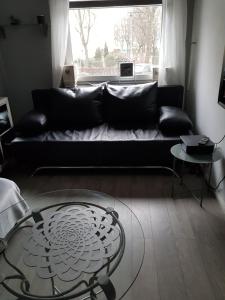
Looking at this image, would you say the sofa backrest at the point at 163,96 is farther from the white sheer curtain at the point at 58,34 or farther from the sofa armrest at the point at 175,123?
the sofa armrest at the point at 175,123

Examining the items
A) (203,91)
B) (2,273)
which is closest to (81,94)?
(203,91)

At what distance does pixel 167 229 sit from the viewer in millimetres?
1871

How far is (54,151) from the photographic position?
258cm

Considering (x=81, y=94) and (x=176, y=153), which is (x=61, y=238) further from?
(x=81, y=94)

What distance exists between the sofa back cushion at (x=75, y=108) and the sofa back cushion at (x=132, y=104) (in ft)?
0.54

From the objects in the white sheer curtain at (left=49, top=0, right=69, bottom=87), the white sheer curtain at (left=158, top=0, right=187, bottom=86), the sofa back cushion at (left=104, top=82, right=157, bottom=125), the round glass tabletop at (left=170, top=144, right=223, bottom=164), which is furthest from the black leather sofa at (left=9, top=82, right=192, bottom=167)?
Result: the round glass tabletop at (left=170, top=144, right=223, bottom=164)

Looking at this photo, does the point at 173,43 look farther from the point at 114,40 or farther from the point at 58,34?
the point at 58,34

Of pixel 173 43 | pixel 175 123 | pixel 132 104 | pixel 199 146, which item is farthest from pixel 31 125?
pixel 173 43

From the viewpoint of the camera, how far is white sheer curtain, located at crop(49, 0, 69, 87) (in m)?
2.84

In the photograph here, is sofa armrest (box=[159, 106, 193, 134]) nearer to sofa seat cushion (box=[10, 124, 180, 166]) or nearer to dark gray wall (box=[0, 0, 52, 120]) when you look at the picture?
sofa seat cushion (box=[10, 124, 180, 166])

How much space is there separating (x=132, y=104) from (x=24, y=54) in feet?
5.32

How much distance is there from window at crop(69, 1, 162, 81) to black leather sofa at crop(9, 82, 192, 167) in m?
0.43

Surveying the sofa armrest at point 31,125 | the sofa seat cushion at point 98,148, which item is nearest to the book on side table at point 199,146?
the sofa seat cushion at point 98,148

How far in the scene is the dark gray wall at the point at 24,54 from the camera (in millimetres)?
2977
